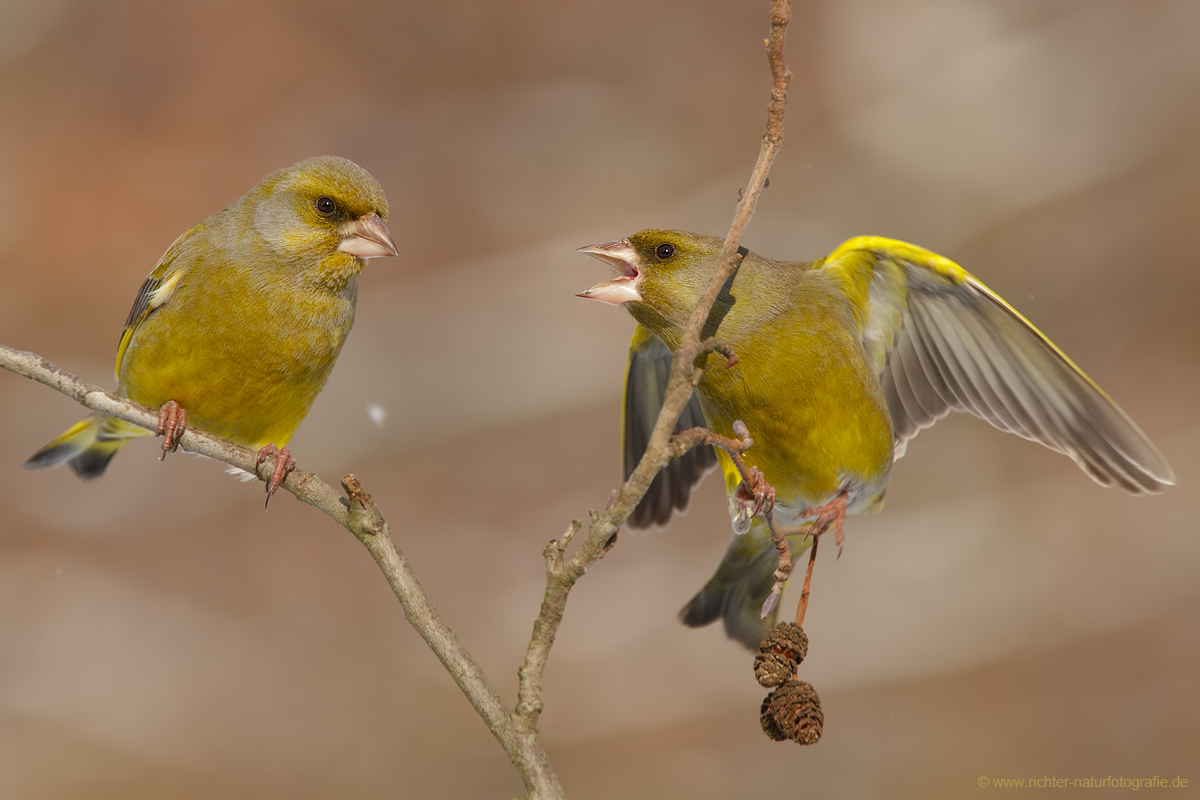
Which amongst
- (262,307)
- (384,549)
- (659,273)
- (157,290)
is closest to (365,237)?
(262,307)

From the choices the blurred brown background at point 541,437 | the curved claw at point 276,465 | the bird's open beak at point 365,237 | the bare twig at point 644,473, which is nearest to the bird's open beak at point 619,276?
the bird's open beak at point 365,237

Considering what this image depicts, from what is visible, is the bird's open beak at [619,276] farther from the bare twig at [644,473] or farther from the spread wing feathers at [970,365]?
the bare twig at [644,473]

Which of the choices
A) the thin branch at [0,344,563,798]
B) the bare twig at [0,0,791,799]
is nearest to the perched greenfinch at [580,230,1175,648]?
the bare twig at [0,0,791,799]

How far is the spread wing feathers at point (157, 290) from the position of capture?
418 centimetres

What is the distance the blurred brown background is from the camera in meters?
10.3

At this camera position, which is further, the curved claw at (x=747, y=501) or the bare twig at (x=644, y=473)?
the curved claw at (x=747, y=501)

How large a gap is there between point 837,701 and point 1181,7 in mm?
10345

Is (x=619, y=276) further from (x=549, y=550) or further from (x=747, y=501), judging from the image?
(x=549, y=550)

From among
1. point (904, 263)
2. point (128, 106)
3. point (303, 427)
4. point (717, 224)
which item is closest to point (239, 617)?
point (303, 427)

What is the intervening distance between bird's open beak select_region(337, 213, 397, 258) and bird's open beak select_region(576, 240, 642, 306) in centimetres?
75

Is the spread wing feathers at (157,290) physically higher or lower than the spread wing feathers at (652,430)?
lower

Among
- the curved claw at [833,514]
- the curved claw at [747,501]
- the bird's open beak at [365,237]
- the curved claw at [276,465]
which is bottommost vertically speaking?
the curved claw at [276,465]

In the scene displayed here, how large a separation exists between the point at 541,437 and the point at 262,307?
302 inches

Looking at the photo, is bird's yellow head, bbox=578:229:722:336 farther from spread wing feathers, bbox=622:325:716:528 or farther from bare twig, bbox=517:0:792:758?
bare twig, bbox=517:0:792:758
